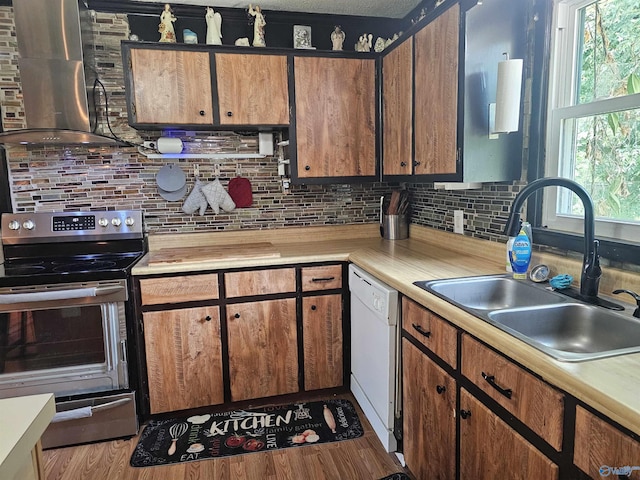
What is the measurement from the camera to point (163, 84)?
92.7 inches

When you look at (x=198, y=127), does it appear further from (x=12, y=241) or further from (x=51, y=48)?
(x=12, y=241)

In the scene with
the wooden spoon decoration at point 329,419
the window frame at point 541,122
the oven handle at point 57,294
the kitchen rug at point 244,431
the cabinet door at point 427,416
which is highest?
the window frame at point 541,122

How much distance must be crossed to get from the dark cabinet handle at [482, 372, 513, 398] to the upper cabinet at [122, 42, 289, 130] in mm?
1894

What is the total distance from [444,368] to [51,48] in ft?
8.21

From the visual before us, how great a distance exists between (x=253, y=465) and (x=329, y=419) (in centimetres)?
49

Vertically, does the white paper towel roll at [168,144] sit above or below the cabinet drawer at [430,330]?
above

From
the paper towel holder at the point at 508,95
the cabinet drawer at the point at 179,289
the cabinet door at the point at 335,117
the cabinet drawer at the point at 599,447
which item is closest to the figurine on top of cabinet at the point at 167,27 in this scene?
the cabinet door at the point at 335,117

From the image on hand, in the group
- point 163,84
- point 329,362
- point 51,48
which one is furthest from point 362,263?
point 51,48

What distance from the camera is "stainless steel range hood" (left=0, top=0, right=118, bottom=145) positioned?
85.3 inches

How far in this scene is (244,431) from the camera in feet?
7.10

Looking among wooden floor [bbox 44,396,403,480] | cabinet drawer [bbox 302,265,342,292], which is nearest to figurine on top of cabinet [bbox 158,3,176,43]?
cabinet drawer [bbox 302,265,342,292]

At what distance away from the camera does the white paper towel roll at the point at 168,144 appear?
2.54 m

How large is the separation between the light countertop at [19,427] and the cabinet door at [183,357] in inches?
59.7

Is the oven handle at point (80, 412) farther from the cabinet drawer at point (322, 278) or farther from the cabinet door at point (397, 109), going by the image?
the cabinet door at point (397, 109)
